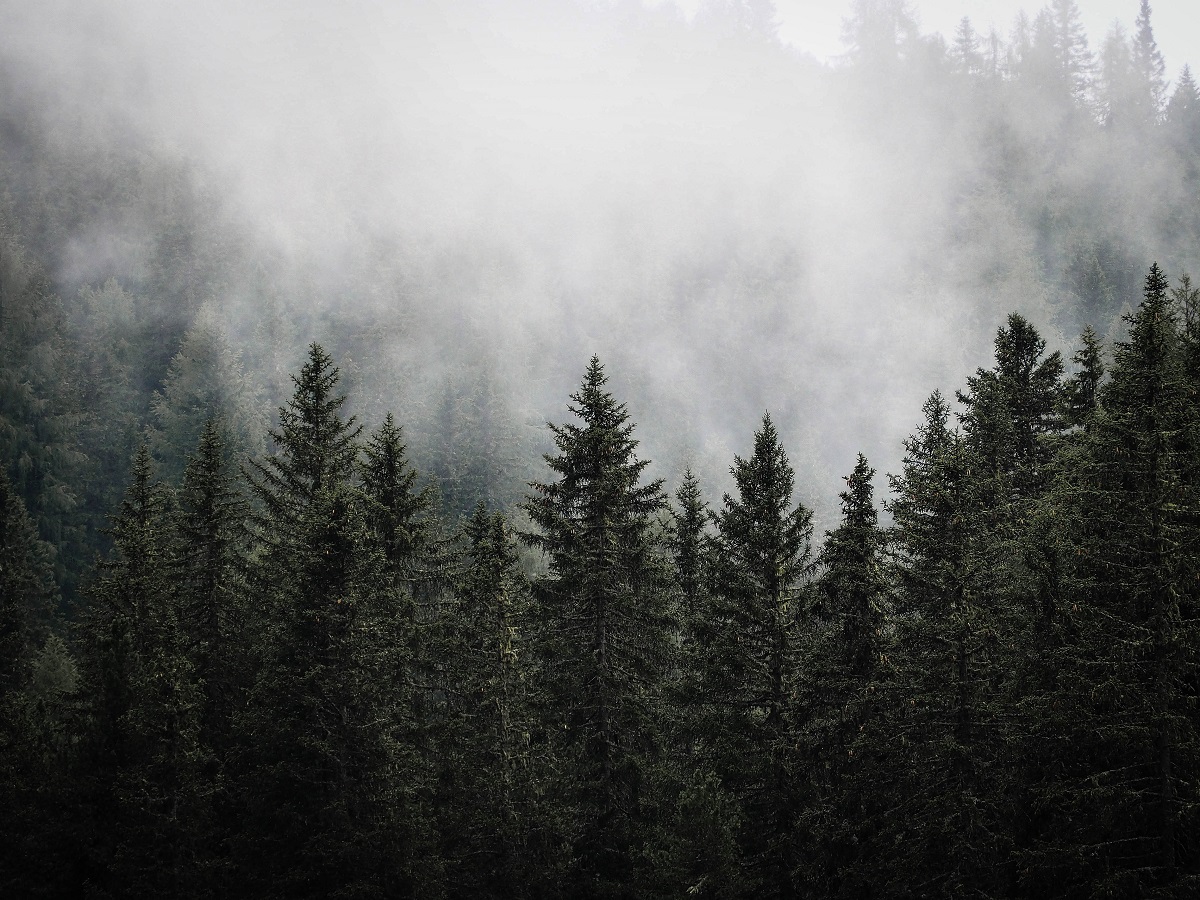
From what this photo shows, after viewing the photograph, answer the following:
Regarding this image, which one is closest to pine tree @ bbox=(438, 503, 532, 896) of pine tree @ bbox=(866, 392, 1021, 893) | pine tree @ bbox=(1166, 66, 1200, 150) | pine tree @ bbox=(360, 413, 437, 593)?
pine tree @ bbox=(360, 413, 437, 593)

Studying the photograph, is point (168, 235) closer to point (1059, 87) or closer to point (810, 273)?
point (810, 273)

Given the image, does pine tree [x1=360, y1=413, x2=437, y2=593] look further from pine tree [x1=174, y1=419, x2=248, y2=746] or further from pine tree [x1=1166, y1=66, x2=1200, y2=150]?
pine tree [x1=1166, y1=66, x2=1200, y2=150]

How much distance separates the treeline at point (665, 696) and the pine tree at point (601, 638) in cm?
9

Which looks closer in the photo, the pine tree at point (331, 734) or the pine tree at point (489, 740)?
the pine tree at point (331, 734)

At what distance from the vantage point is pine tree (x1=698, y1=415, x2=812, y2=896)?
18.4 metres

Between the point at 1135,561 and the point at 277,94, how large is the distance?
229 meters

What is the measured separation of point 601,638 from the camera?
20125 millimetres

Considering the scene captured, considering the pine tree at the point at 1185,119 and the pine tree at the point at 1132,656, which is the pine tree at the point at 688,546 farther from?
the pine tree at the point at 1185,119

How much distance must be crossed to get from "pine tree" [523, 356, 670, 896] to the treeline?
9 centimetres

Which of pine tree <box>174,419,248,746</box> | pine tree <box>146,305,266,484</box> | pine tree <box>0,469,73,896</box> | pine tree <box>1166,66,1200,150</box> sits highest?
pine tree <box>1166,66,1200,150</box>

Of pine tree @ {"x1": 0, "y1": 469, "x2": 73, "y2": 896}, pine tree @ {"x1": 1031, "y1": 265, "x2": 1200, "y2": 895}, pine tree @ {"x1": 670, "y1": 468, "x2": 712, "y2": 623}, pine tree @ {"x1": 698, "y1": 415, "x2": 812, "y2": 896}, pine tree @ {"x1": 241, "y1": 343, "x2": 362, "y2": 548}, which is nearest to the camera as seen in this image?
pine tree @ {"x1": 1031, "y1": 265, "x2": 1200, "y2": 895}

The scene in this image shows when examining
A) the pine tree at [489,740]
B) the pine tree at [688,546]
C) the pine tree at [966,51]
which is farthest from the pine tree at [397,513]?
the pine tree at [966,51]

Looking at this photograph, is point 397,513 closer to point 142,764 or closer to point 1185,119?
point 142,764

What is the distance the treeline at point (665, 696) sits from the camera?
566 inches
